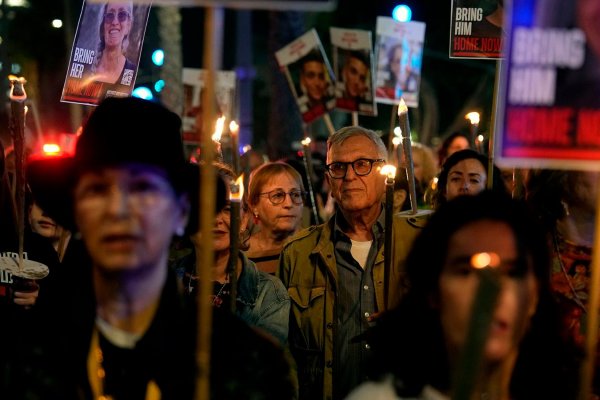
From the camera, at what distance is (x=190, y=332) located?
3.02 metres

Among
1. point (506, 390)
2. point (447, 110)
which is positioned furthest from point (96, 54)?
point (447, 110)

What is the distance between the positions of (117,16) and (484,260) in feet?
11.1

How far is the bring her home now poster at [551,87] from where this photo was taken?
10.5 feet

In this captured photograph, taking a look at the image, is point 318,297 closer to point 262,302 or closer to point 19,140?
point 262,302

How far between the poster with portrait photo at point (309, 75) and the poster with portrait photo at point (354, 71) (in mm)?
281

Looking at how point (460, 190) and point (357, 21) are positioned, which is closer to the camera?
point (460, 190)

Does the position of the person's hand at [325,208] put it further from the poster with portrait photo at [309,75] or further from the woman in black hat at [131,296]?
the woman in black hat at [131,296]

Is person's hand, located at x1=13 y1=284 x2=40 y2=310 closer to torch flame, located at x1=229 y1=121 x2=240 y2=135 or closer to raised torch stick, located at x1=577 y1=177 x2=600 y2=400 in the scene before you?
raised torch stick, located at x1=577 y1=177 x2=600 y2=400

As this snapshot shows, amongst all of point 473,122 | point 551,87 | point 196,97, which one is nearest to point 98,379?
point 551,87

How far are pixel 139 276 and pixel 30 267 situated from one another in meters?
2.17

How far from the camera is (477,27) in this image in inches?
236

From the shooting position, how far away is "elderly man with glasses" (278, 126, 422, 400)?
520 cm

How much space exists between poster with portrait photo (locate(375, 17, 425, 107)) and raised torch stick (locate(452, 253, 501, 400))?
7484 mm

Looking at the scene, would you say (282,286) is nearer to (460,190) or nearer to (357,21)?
(460,190)
